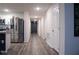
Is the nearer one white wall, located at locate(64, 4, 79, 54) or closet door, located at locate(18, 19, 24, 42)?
white wall, located at locate(64, 4, 79, 54)

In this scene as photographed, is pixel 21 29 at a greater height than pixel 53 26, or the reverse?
pixel 53 26

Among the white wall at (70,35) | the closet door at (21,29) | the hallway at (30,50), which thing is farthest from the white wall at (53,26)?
the closet door at (21,29)

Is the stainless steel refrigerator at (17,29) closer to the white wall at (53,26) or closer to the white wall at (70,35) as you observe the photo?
the white wall at (53,26)

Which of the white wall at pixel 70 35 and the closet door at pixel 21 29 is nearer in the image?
the white wall at pixel 70 35

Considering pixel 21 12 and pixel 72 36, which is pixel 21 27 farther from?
pixel 72 36

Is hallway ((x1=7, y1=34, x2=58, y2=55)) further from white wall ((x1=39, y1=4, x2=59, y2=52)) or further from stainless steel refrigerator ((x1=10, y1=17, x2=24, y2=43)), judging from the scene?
stainless steel refrigerator ((x1=10, y1=17, x2=24, y2=43))

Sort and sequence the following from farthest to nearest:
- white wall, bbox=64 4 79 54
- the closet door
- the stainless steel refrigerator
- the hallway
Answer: the closet door → the stainless steel refrigerator → the hallway → white wall, bbox=64 4 79 54

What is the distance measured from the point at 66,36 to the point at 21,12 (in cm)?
405

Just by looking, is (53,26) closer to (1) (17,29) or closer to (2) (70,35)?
(2) (70,35)

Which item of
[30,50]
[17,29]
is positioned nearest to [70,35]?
[30,50]

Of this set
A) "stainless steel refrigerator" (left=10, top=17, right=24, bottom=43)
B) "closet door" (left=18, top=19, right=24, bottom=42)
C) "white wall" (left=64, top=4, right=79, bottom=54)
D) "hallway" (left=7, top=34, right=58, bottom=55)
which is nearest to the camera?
"white wall" (left=64, top=4, right=79, bottom=54)

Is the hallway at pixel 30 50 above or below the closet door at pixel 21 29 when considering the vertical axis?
below

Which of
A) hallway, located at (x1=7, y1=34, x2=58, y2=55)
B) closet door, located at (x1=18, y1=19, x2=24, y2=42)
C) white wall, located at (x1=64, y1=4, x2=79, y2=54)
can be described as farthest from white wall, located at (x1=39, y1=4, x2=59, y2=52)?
closet door, located at (x1=18, y1=19, x2=24, y2=42)
